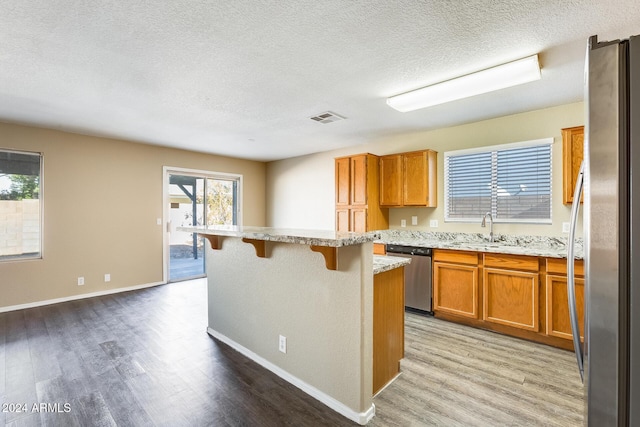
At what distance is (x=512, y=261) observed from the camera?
309 cm

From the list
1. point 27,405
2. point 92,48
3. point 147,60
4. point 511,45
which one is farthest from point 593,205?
point 27,405

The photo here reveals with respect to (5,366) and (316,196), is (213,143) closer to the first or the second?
(316,196)

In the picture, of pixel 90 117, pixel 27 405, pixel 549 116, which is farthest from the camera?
pixel 90 117

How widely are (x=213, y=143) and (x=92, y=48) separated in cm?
306

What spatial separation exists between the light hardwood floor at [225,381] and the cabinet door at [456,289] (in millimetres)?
232

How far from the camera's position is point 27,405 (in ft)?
6.53

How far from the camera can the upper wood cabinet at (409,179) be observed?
165 inches

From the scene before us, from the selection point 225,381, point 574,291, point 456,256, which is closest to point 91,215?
point 225,381

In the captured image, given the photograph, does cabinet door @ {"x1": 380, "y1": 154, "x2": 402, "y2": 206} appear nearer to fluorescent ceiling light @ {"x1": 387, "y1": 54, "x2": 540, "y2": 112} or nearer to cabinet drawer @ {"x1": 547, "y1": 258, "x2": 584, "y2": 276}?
fluorescent ceiling light @ {"x1": 387, "y1": 54, "x2": 540, "y2": 112}

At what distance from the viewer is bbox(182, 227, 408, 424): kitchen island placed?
1.83m

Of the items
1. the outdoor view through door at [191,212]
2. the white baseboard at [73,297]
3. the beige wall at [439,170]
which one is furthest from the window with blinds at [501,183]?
the white baseboard at [73,297]

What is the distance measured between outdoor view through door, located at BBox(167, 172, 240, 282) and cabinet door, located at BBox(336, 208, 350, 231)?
2886 millimetres

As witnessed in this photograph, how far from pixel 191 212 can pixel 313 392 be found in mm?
4717

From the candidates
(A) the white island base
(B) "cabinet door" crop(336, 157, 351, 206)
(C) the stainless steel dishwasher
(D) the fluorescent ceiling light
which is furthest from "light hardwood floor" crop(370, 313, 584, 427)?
(D) the fluorescent ceiling light
